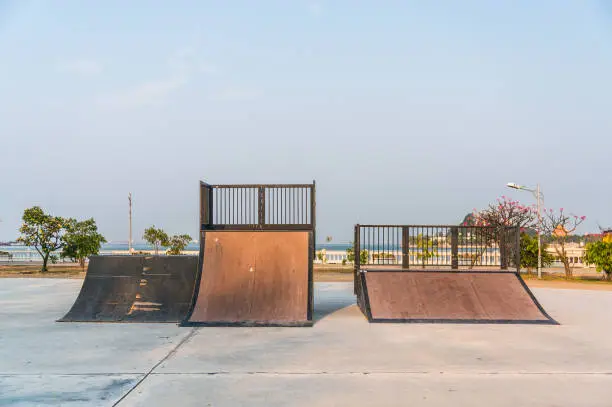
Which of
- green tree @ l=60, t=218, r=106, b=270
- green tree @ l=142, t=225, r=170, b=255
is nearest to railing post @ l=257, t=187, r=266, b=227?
green tree @ l=60, t=218, r=106, b=270

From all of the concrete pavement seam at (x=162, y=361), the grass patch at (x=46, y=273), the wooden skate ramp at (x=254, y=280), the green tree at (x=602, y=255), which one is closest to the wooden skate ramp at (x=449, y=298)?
the wooden skate ramp at (x=254, y=280)

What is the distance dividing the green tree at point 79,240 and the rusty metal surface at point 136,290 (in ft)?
59.5

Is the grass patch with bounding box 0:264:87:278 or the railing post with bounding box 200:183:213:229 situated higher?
the railing post with bounding box 200:183:213:229

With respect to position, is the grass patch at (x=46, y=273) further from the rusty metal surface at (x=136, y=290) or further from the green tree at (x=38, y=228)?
the rusty metal surface at (x=136, y=290)

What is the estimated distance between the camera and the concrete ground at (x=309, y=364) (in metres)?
5.59

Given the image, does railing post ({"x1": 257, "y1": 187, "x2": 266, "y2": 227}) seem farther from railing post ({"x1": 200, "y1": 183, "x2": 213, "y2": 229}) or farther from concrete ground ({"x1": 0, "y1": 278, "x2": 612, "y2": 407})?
concrete ground ({"x1": 0, "y1": 278, "x2": 612, "y2": 407})

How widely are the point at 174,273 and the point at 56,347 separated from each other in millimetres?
3878

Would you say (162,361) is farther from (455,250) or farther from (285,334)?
(455,250)

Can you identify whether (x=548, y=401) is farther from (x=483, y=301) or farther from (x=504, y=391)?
(x=483, y=301)

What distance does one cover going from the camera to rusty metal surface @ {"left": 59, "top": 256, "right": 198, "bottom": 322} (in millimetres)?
11125

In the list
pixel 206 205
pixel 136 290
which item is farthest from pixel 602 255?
pixel 136 290

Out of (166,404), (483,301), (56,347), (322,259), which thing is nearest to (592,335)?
(483,301)

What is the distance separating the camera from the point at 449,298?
11680 mm

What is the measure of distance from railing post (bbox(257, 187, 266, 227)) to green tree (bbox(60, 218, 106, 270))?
19413 mm
